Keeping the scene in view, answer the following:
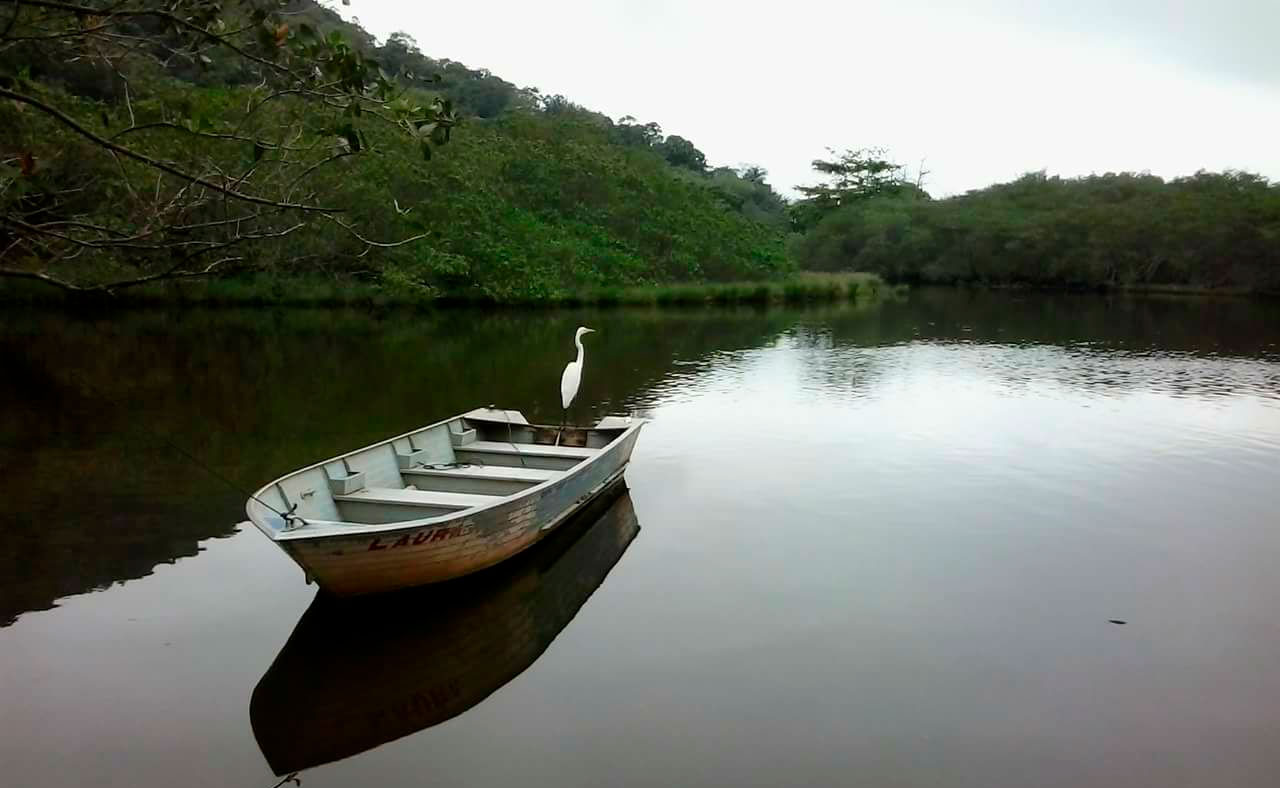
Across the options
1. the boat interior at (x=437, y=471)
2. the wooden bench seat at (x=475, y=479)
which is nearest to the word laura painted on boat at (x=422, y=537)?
the boat interior at (x=437, y=471)

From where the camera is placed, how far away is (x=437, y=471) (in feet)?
24.2

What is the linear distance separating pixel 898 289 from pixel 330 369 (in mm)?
34754

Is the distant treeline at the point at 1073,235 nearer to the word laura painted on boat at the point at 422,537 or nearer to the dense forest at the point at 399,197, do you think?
the dense forest at the point at 399,197

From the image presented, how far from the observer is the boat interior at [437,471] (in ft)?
20.3

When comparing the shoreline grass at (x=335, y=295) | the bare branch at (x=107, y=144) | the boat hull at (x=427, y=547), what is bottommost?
the boat hull at (x=427, y=547)

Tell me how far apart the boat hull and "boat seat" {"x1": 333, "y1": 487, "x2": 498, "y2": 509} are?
8.7 inches

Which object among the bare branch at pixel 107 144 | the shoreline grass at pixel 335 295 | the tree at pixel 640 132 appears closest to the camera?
the bare branch at pixel 107 144

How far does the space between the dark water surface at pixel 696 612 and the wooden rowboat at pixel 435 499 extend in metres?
0.38

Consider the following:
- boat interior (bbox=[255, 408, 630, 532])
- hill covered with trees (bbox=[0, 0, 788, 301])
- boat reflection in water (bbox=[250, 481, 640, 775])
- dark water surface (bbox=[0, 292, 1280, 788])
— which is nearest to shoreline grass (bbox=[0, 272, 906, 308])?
hill covered with trees (bbox=[0, 0, 788, 301])

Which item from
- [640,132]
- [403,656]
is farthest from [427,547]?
[640,132]

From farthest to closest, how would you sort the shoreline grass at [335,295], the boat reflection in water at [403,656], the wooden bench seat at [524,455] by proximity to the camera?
1. the shoreline grass at [335,295]
2. the wooden bench seat at [524,455]
3. the boat reflection in water at [403,656]

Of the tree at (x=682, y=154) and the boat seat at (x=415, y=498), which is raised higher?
the tree at (x=682, y=154)

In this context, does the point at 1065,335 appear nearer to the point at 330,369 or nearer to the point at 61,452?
the point at 330,369

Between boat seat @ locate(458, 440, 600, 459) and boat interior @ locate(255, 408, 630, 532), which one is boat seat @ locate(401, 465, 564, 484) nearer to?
boat interior @ locate(255, 408, 630, 532)
